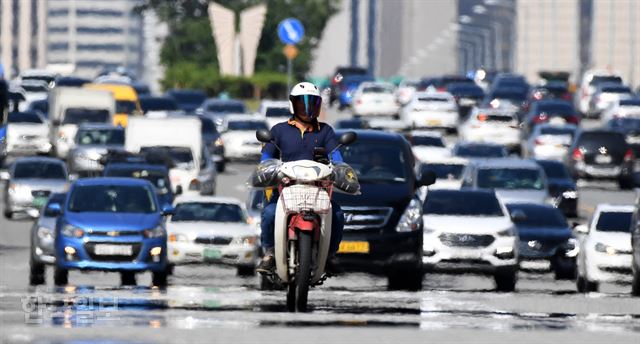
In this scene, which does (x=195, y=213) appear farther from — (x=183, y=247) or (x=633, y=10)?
(x=633, y=10)

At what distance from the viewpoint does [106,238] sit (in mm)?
27062

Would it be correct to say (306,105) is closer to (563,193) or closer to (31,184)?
(563,193)

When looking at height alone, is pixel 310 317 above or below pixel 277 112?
above

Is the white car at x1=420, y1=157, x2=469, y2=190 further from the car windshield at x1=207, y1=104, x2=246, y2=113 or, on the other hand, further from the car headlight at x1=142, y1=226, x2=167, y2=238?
the car windshield at x1=207, y1=104, x2=246, y2=113

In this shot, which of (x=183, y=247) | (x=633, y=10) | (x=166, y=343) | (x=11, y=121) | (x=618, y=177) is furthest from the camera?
(x=633, y=10)

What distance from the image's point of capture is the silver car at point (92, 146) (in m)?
52.4

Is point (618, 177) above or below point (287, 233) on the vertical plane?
below

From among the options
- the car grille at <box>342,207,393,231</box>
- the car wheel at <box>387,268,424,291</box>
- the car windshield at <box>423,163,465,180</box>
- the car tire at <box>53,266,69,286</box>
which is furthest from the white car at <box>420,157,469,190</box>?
the car grille at <box>342,207,393,231</box>

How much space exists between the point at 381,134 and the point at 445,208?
7397mm

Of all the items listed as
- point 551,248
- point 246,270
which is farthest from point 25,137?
point 551,248

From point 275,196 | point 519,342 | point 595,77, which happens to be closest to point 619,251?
point 275,196

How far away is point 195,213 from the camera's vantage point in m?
35.1

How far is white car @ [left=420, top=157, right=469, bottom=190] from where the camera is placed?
47.5 meters

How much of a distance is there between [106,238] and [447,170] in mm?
22317
